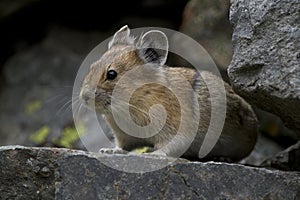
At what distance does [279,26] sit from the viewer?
4.49m

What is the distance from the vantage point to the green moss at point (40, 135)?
820 cm

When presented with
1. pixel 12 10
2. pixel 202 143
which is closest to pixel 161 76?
pixel 202 143

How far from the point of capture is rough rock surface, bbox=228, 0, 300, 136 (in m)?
4.38

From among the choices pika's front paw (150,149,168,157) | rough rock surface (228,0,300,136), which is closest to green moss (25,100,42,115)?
pika's front paw (150,149,168,157)

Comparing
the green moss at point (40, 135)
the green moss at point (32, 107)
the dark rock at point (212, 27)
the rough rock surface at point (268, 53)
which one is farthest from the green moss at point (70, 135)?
the rough rock surface at point (268, 53)

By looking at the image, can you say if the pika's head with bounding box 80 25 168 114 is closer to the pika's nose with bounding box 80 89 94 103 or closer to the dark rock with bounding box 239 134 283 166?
the pika's nose with bounding box 80 89 94 103

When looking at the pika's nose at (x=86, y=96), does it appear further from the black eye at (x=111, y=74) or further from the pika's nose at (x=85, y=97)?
the black eye at (x=111, y=74)

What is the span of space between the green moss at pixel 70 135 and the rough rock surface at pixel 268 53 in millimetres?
3532

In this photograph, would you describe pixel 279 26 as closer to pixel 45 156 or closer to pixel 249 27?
pixel 249 27

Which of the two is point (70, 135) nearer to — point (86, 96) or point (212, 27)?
point (212, 27)

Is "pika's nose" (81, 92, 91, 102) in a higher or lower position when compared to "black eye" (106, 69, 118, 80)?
lower

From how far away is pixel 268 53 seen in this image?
453cm

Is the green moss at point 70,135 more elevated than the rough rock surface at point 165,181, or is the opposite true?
the rough rock surface at point 165,181

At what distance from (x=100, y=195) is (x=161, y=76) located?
1762 millimetres
